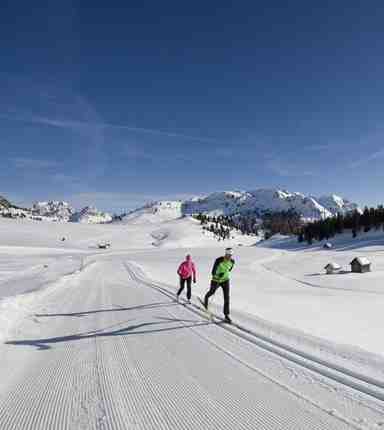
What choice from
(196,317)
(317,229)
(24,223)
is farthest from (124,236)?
(196,317)

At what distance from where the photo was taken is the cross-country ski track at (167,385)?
4348mm

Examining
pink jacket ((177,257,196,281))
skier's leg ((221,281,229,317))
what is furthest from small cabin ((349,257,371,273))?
skier's leg ((221,281,229,317))

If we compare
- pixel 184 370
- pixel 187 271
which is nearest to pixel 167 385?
pixel 184 370

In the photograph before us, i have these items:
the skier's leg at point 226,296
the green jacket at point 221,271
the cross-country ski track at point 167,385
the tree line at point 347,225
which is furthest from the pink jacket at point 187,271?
the tree line at point 347,225

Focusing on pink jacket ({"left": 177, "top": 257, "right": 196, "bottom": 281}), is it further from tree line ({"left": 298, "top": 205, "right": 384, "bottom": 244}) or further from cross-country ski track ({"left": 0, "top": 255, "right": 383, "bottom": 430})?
tree line ({"left": 298, "top": 205, "right": 384, "bottom": 244})

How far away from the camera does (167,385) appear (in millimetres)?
5492

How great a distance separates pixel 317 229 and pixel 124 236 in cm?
8237

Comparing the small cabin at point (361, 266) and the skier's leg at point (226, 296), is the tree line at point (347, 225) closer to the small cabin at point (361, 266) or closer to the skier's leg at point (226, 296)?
the small cabin at point (361, 266)

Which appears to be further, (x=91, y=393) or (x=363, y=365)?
(x=363, y=365)

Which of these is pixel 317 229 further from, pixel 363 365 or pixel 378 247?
pixel 363 365

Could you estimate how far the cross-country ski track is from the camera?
171 inches

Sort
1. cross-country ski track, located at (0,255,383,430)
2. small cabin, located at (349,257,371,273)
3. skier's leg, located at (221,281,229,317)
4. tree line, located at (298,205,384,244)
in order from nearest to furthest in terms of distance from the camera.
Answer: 1. cross-country ski track, located at (0,255,383,430)
2. skier's leg, located at (221,281,229,317)
3. small cabin, located at (349,257,371,273)
4. tree line, located at (298,205,384,244)

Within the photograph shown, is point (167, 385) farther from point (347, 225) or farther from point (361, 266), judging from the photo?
point (347, 225)

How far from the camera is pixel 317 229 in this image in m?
122
